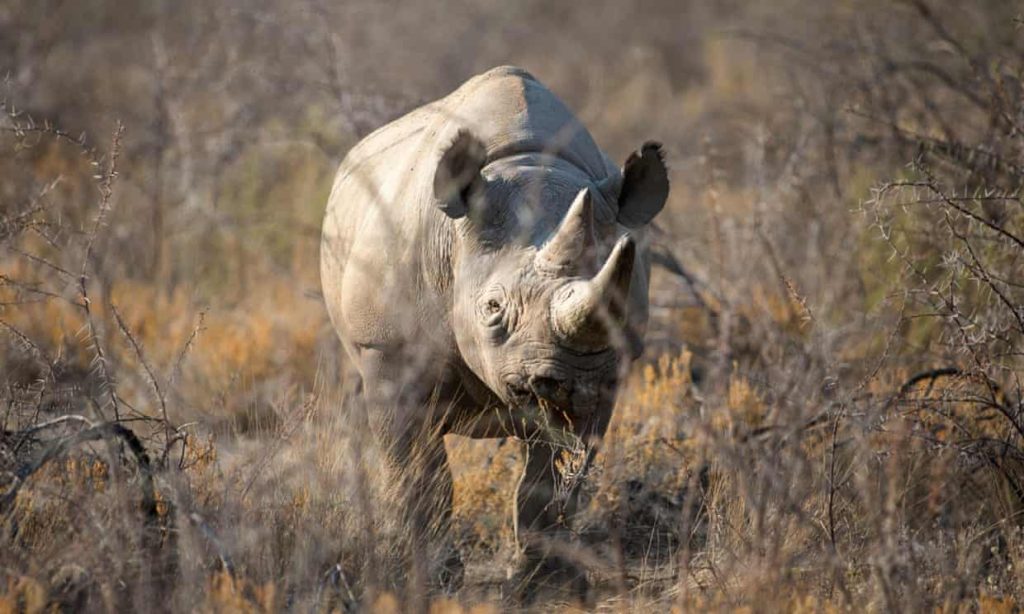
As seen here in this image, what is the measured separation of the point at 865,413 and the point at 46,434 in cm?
339

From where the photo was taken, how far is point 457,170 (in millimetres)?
4961

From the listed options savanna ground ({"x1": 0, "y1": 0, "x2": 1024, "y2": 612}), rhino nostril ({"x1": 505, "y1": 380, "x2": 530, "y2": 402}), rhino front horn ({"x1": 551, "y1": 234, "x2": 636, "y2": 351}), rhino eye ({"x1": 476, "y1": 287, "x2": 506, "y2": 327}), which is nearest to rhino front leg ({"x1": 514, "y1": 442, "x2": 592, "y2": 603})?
savanna ground ({"x1": 0, "y1": 0, "x2": 1024, "y2": 612})

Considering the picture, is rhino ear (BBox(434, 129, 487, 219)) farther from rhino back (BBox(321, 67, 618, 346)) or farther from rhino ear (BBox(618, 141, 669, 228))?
rhino ear (BBox(618, 141, 669, 228))

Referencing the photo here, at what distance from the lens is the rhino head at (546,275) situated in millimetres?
4465

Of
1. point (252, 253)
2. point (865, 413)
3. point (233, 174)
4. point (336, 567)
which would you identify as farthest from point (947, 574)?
point (233, 174)

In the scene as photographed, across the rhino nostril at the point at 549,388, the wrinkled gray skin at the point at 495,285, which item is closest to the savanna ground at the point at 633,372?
the wrinkled gray skin at the point at 495,285

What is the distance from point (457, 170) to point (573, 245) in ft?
2.06

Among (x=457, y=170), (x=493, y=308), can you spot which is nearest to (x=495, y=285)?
(x=493, y=308)

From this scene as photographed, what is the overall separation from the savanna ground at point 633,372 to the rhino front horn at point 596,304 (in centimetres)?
38

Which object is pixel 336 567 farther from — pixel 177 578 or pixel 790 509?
pixel 790 509

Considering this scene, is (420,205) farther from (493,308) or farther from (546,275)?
(546,275)

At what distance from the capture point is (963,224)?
6898 millimetres

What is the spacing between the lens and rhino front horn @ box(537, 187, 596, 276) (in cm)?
456

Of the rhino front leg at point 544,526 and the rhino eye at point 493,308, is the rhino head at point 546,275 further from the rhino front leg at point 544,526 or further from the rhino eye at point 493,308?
the rhino front leg at point 544,526
